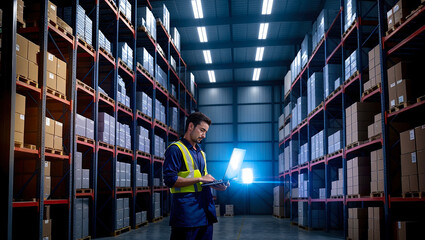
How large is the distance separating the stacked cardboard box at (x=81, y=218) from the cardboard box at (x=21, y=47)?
3070 mm

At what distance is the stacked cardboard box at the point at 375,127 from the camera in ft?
25.9

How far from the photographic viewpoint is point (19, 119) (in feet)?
21.2

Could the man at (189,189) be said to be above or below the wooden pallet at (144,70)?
below

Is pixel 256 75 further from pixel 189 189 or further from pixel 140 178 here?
pixel 189 189

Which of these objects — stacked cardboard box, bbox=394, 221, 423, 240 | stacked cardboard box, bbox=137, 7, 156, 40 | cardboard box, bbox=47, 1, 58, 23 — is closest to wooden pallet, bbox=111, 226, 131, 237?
cardboard box, bbox=47, 1, 58, 23

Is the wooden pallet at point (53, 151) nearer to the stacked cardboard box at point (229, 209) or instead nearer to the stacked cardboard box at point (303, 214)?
the stacked cardboard box at point (303, 214)

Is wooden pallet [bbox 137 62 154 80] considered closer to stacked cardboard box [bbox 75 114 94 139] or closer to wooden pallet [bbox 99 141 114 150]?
wooden pallet [bbox 99 141 114 150]

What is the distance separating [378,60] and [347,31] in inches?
74.0

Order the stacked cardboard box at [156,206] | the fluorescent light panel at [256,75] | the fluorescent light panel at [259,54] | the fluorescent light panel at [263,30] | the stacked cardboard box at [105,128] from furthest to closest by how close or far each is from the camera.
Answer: the fluorescent light panel at [256,75]
the fluorescent light panel at [259,54]
the fluorescent light panel at [263,30]
the stacked cardboard box at [156,206]
the stacked cardboard box at [105,128]

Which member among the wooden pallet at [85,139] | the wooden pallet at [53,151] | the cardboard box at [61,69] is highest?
the cardboard box at [61,69]

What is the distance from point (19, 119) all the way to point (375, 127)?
6.31 m

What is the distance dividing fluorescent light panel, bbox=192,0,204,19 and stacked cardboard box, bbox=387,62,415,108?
349 inches

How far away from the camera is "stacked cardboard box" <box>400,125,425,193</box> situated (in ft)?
20.5

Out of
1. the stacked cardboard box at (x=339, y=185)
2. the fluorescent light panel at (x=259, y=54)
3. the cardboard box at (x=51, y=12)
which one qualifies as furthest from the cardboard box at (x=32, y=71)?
the fluorescent light panel at (x=259, y=54)
